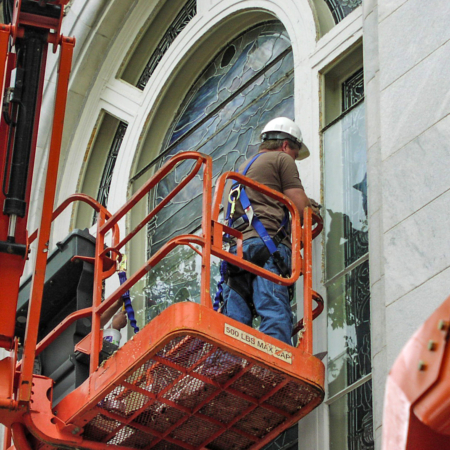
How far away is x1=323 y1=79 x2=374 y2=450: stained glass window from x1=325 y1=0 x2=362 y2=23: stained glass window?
69cm

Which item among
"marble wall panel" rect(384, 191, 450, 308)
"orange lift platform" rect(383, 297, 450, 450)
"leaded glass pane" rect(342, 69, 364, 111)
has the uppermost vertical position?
"leaded glass pane" rect(342, 69, 364, 111)

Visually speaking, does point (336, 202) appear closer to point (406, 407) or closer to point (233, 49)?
point (233, 49)

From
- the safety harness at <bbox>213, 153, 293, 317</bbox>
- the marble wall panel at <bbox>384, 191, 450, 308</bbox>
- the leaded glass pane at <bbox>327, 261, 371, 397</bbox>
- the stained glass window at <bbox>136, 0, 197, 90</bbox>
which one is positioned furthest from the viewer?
the stained glass window at <bbox>136, 0, 197, 90</bbox>

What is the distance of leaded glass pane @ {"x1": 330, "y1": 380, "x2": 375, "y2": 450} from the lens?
614 centimetres

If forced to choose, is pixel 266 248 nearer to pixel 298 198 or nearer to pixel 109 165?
pixel 298 198

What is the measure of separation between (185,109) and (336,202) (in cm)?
362

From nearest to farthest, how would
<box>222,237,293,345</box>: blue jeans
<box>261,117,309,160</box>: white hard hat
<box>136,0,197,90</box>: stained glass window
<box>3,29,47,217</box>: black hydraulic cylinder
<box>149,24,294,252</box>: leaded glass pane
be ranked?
1. <box>3,29,47,217</box>: black hydraulic cylinder
2. <box>222,237,293,345</box>: blue jeans
3. <box>261,117,309,160</box>: white hard hat
4. <box>149,24,294,252</box>: leaded glass pane
5. <box>136,0,197,90</box>: stained glass window

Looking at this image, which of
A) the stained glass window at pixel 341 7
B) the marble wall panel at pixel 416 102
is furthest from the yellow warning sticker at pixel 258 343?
the stained glass window at pixel 341 7

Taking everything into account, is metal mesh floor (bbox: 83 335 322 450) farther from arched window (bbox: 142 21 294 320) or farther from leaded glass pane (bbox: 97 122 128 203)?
leaded glass pane (bbox: 97 122 128 203)

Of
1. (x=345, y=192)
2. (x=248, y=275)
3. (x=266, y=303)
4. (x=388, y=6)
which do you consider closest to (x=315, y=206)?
(x=345, y=192)

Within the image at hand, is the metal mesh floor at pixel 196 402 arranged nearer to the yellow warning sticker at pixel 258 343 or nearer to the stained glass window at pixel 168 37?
the yellow warning sticker at pixel 258 343

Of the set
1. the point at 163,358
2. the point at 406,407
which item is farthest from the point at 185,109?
the point at 406,407

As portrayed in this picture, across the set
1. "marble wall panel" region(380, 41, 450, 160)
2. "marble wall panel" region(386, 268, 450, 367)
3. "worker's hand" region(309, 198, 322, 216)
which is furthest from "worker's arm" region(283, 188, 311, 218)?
"marble wall panel" region(386, 268, 450, 367)

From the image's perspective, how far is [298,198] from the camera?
6625 millimetres
